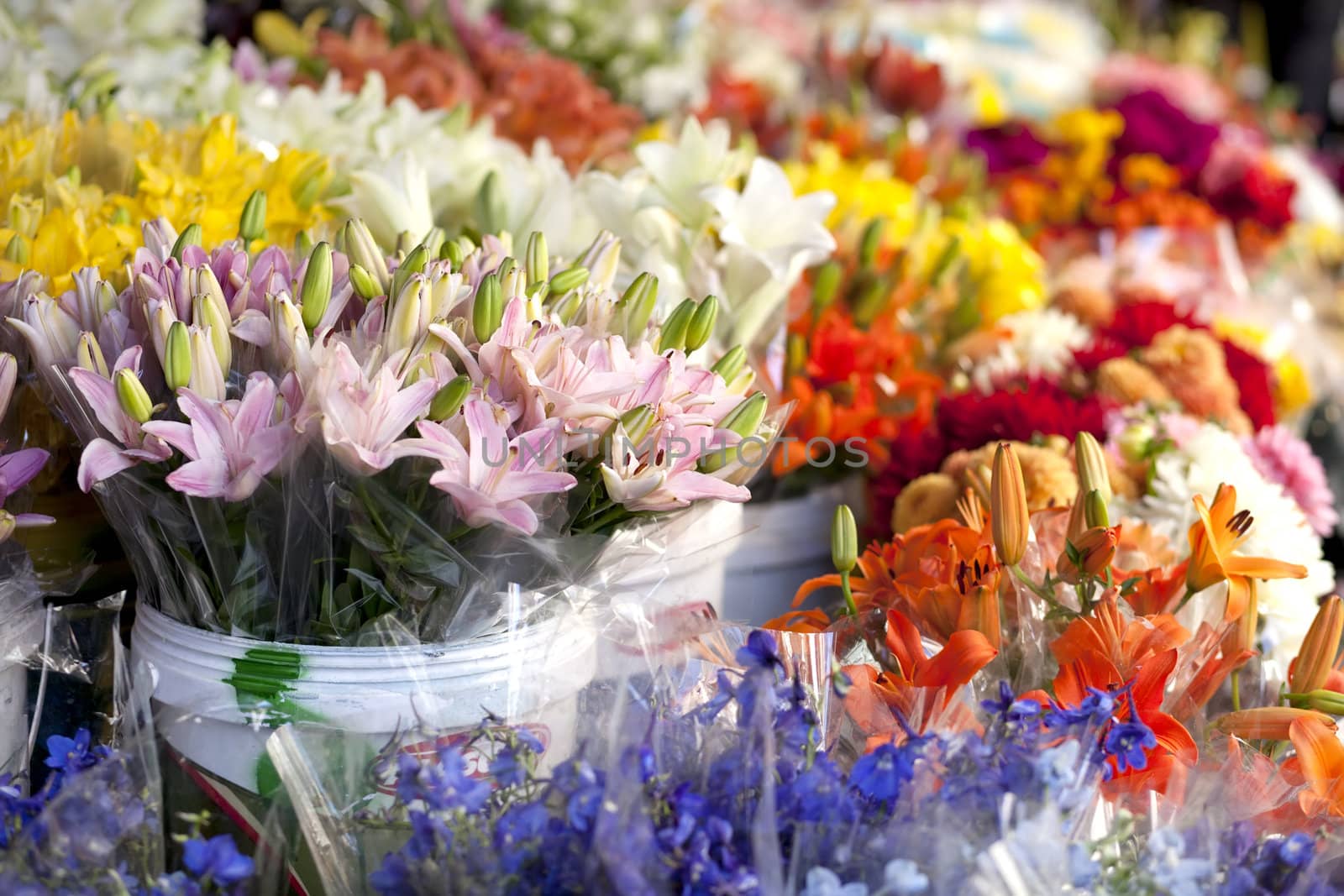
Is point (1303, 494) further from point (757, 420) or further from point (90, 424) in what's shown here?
point (90, 424)

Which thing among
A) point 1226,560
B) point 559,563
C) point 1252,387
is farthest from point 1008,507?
point 1252,387

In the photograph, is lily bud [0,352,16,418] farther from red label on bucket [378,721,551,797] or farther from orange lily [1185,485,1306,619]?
orange lily [1185,485,1306,619]

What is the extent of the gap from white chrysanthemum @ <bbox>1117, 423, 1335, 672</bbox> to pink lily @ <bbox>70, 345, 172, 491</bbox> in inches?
31.4

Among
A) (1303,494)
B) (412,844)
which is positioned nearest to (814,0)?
(1303,494)

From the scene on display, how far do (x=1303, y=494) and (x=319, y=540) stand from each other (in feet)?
3.17

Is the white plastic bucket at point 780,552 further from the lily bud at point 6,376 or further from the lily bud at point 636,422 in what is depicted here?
the lily bud at point 6,376

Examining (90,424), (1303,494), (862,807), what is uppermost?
(90,424)

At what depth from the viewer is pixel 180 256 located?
2.45 feet

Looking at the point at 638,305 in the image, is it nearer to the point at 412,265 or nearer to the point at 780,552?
the point at 412,265

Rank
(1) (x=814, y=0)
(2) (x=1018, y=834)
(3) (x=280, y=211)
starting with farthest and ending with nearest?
(1) (x=814, y=0) → (3) (x=280, y=211) → (2) (x=1018, y=834)

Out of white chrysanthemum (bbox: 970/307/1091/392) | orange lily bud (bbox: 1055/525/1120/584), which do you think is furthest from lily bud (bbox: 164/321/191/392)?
white chrysanthemum (bbox: 970/307/1091/392)

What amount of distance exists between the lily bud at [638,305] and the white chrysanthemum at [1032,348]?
66cm

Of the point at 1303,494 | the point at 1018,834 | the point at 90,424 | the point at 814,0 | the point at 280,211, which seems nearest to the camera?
the point at 1018,834

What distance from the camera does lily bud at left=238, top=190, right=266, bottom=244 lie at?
905mm
